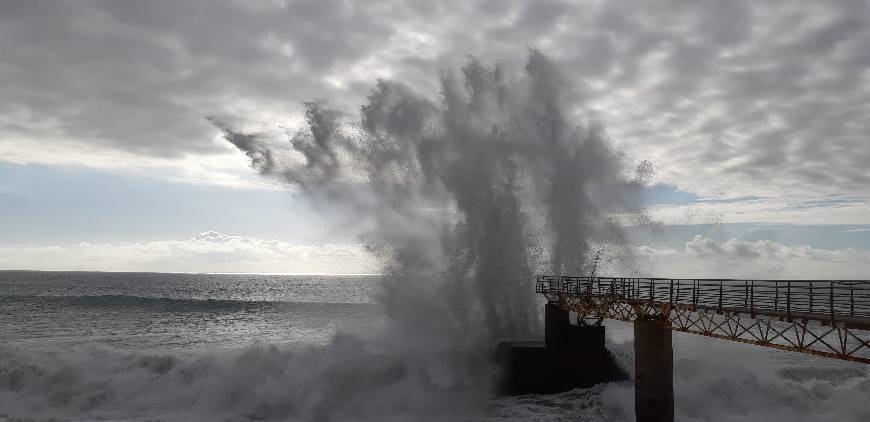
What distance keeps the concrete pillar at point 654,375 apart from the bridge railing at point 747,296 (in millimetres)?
1417

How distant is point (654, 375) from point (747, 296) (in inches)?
182

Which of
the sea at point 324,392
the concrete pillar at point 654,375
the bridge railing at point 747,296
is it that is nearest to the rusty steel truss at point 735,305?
the bridge railing at point 747,296

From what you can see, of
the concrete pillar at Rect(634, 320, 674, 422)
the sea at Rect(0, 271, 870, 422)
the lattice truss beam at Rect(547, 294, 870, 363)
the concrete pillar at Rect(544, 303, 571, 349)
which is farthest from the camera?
the concrete pillar at Rect(544, 303, 571, 349)

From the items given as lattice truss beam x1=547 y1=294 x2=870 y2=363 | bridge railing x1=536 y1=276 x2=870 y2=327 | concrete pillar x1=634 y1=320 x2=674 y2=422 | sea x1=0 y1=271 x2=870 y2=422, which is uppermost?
bridge railing x1=536 y1=276 x2=870 y2=327

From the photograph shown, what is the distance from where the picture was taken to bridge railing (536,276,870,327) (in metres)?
16.2

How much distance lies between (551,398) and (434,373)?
22.2ft

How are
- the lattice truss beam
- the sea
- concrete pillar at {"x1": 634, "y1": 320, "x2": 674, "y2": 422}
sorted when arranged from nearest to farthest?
1. the lattice truss beam
2. concrete pillar at {"x1": 634, "y1": 320, "x2": 674, "y2": 422}
3. the sea

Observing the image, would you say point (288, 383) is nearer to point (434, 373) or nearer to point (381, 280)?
point (434, 373)

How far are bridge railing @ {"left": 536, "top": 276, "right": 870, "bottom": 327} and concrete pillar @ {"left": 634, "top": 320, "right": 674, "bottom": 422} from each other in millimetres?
1417

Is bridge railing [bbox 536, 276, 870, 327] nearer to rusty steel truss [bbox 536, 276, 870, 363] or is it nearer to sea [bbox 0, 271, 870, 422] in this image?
rusty steel truss [bbox 536, 276, 870, 363]

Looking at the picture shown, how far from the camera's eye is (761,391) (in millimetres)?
31500

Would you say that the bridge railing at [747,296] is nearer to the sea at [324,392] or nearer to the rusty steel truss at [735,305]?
the rusty steel truss at [735,305]

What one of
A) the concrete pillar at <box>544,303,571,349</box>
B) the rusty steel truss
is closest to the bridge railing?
the rusty steel truss

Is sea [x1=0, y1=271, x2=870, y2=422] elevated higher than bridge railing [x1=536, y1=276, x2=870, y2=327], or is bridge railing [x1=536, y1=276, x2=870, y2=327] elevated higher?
bridge railing [x1=536, y1=276, x2=870, y2=327]
